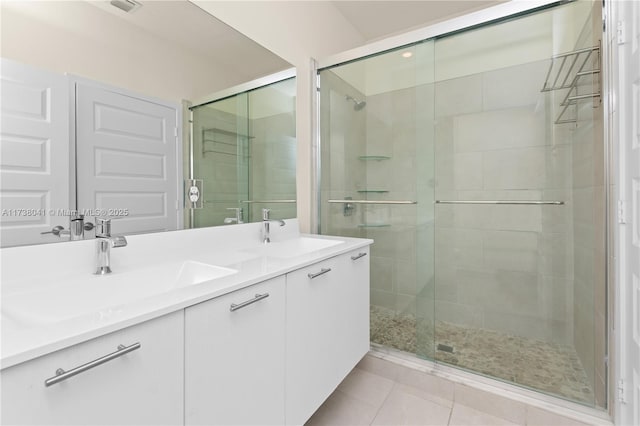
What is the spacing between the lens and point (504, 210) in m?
2.21

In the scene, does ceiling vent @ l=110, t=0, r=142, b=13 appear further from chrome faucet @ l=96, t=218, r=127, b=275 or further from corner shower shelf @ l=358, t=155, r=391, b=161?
corner shower shelf @ l=358, t=155, r=391, b=161

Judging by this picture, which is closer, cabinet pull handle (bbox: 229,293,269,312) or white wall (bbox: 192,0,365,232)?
cabinet pull handle (bbox: 229,293,269,312)

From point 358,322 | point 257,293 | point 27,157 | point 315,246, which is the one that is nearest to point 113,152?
point 27,157

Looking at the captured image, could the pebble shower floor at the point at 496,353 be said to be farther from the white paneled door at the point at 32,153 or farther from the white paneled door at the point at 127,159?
the white paneled door at the point at 32,153

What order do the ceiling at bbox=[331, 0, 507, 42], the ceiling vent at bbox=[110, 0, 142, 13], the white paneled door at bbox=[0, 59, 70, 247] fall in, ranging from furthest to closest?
the ceiling at bbox=[331, 0, 507, 42] < the ceiling vent at bbox=[110, 0, 142, 13] < the white paneled door at bbox=[0, 59, 70, 247]

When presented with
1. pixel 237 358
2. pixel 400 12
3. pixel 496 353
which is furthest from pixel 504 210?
pixel 237 358

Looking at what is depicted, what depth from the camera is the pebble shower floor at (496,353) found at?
1618 mm

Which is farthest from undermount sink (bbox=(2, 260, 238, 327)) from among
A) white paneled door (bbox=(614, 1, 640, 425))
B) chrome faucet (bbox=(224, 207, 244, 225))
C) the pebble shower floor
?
white paneled door (bbox=(614, 1, 640, 425))

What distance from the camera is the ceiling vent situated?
1.15m

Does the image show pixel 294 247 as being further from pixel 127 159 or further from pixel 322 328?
pixel 127 159

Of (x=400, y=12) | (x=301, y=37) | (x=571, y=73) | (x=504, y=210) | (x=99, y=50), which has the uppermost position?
(x=400, y=12)

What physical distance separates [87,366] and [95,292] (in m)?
0.43

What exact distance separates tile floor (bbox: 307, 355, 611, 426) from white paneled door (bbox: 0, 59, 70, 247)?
1.36 m

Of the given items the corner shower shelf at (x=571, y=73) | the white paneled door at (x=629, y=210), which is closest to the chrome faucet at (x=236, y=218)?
the white paneled door at (x=629, y=210)
